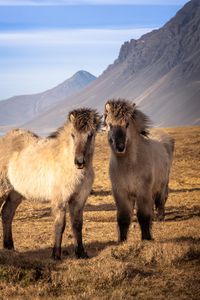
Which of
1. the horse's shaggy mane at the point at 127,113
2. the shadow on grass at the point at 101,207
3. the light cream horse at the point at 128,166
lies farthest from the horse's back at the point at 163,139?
the shadow on grass at the point at 101,207

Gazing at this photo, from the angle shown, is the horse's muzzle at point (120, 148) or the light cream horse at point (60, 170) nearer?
the light cream horse at point (60, 170)

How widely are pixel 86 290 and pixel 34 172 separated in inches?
137

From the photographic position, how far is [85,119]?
31.3ft

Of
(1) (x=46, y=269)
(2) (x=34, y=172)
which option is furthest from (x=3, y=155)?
(1) (x=46, y=269)

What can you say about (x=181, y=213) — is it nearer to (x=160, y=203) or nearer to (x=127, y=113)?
(x=160, y=203)

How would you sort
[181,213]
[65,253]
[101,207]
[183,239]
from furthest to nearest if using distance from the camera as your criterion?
[101,207] → [181,213] → [183,239] → [65,253]

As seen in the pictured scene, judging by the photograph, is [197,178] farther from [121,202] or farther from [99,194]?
[121,202]

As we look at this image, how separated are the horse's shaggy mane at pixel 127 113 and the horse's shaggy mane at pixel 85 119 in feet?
1.55

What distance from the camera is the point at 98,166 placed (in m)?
32.8

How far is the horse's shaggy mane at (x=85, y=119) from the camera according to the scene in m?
9.47

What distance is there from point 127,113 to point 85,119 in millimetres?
1049

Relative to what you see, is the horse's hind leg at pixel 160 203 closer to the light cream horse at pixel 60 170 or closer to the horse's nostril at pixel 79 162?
the light cream horse at pixel 60 170

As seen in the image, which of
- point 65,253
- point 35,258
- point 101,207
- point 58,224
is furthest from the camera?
point 101,207

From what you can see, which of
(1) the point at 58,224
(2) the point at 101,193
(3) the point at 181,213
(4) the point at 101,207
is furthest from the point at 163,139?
(2) the point at 101,193
